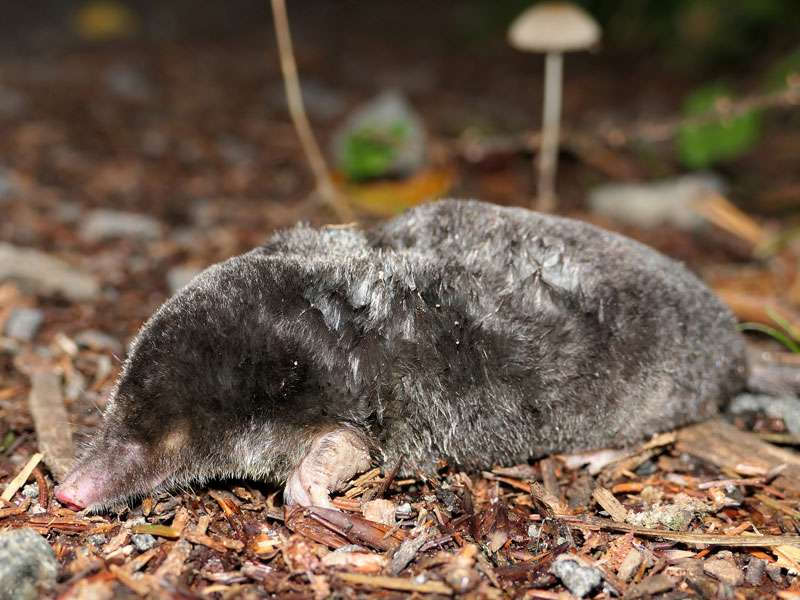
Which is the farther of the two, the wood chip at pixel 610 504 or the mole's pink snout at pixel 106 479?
the wood chip at pixel 610 504

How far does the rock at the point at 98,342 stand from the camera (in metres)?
2.80

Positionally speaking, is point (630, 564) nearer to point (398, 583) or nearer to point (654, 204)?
point (398, 583)

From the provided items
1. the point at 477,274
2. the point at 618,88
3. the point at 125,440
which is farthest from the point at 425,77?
the point at 125,440

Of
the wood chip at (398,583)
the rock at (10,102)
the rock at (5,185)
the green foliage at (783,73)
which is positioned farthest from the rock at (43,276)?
the green foliage at (783,73)

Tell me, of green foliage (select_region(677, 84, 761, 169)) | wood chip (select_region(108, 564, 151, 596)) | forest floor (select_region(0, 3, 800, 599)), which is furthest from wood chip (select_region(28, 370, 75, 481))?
green foliage (select_region(677, 84, 761, 169))

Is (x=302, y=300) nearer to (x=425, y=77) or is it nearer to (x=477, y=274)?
(x=477, y=274)

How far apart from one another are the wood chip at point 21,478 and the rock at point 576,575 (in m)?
1.31

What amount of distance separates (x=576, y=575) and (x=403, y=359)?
0.63 meters

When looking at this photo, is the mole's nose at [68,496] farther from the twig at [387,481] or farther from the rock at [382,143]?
the rock at [382,143]

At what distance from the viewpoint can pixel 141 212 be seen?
4.18 meters

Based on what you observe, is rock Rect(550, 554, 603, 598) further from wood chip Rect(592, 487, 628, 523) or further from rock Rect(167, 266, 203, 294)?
rock Rect(167, 266, 203, 294)

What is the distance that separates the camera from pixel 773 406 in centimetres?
266

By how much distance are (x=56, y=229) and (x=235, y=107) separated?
2.34m

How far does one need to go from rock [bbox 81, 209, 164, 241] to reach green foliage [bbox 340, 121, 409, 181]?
1.01m
